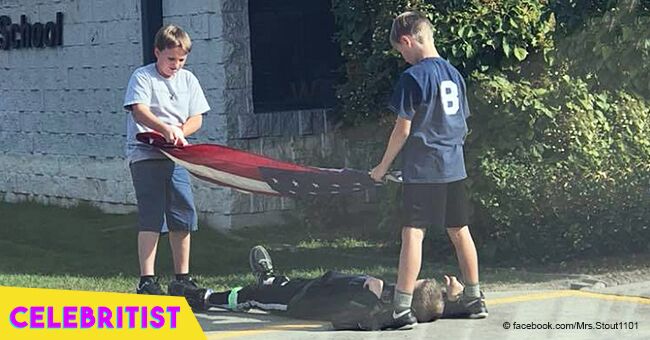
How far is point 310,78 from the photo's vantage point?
1344 centimetres

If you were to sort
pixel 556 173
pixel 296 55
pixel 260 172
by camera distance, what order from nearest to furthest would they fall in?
pixel 260 172, pixel 556 173, pixel 296 55

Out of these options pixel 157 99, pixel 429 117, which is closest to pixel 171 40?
pixel 157 99

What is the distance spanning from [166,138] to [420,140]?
68.9 inches

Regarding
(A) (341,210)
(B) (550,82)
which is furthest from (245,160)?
(A) (341,210)

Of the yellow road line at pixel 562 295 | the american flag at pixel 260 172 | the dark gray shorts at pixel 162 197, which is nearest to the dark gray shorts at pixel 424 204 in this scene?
the american flag at pixel 260 172

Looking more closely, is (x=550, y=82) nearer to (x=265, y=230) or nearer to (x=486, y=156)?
(x=486, y=156)

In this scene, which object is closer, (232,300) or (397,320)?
(397,320)

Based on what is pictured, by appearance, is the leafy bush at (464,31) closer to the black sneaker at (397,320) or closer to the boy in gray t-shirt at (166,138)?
the boy in gray t-shirt at (166,138)

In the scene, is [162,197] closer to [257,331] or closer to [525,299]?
[257,331]

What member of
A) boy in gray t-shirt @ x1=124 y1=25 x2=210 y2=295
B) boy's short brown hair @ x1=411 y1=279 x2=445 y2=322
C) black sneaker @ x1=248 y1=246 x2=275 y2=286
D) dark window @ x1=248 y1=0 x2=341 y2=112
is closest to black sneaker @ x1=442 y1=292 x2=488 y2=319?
boy's short brown hair @ x1=411 y1=279 x2=445 y2=322

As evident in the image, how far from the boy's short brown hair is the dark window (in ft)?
17.0

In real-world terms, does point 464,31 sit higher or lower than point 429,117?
higher

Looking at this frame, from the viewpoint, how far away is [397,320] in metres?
7.95

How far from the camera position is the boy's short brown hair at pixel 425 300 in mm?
8141
